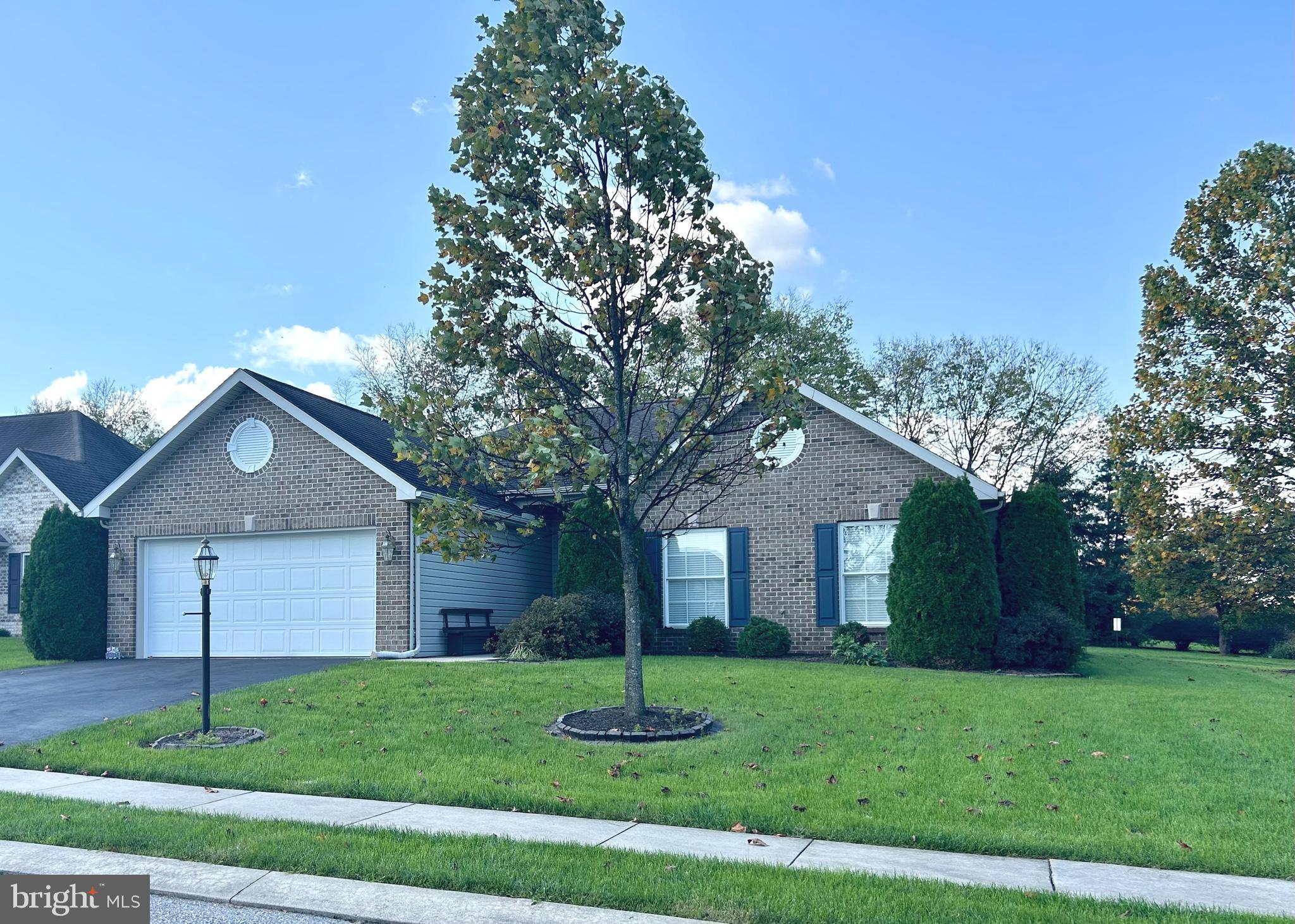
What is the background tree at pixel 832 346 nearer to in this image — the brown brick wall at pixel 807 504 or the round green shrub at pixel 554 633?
the brown brick wall at pixel 807 504

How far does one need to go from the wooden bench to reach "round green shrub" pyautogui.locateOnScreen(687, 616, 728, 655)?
12.6 ft

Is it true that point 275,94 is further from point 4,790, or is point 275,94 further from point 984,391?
point 984,391

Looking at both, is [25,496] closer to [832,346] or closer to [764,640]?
[764,640]

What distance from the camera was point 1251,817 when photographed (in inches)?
271

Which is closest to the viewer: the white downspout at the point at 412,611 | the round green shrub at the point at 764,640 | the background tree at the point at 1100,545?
the white downspout at the point at 412,611

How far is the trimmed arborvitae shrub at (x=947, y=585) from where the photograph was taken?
1634 centimetres

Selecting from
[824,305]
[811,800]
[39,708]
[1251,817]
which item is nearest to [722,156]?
[811,800]

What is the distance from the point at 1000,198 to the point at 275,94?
12364mm

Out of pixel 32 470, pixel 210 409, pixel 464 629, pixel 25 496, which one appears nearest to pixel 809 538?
pixel 464 629

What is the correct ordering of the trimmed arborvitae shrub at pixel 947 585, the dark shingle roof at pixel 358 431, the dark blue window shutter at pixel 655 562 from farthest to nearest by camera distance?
the dark blue window shutter at pixel 655 562
the dark shingle roof at pixel 358 431
the trimmed arborvitae shrub at pixel 947 585

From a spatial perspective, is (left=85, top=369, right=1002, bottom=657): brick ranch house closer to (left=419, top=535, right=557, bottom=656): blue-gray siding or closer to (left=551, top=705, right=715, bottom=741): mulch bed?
(left=419, top=535, right=557, bottom=656): blue-gray siding

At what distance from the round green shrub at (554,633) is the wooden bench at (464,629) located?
5.35ft

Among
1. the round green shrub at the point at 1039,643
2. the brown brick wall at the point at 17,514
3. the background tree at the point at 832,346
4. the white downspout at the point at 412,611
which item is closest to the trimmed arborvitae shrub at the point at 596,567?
the white downspout at the point at 412,611

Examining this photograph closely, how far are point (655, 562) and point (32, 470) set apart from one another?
1896 cm
